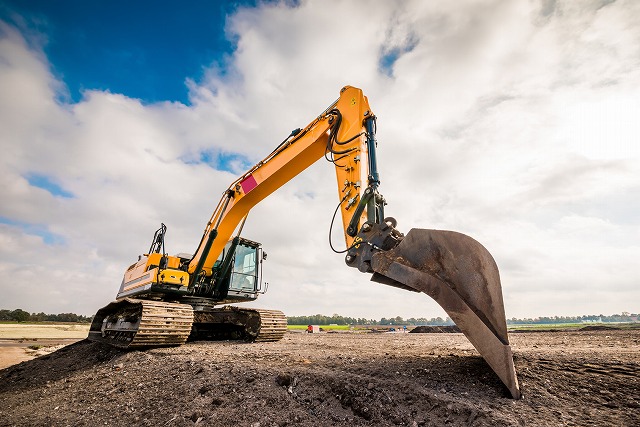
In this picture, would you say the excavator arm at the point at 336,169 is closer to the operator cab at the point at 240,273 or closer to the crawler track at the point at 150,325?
the operator cab at the point at 240,273

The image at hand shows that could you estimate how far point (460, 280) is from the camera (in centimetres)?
341

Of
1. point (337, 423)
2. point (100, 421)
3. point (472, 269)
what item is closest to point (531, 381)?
point (472, 269)

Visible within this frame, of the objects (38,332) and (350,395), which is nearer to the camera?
(350,395)

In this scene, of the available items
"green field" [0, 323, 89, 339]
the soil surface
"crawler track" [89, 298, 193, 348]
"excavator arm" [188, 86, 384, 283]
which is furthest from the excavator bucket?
"green field" [0, 323, 89, 339]

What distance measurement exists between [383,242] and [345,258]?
2.02 ft

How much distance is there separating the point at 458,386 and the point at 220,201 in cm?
715

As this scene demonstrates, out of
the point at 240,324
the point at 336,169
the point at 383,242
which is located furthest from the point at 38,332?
the point at 383,242

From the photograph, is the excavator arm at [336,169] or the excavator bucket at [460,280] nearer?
the excavator bucket at [460,280]

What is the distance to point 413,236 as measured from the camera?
3.85 metres

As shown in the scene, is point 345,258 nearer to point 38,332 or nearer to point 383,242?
point 383,242

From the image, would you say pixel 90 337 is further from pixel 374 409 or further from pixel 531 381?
pixel 531 381

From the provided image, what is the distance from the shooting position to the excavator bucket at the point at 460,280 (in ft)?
9.97

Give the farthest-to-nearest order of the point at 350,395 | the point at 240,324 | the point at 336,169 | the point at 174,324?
the point at 240,324, the point at 174,324, the point at 336,169, the point at 350,395

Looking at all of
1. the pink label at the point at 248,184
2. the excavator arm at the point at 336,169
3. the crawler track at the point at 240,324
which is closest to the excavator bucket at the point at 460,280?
the excavator arm at the point at 336,169
